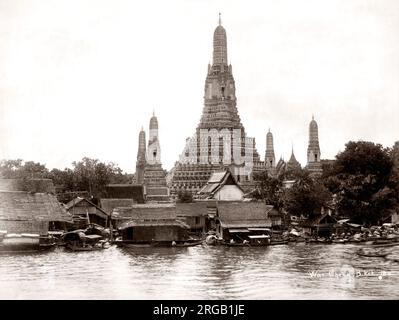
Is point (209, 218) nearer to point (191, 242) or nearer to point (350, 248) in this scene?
point (191, 242)

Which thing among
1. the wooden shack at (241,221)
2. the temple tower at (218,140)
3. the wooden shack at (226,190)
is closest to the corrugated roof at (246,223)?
the wooden shack at (241,221)

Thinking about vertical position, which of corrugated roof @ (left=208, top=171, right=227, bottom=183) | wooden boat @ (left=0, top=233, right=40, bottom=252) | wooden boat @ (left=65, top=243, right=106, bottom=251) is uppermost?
corrugated roof @ (left=208, top=171, right=227, bottom=183)

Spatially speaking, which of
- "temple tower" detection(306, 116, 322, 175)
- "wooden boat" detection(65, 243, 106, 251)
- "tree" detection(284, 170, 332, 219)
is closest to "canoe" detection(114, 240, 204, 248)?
"wooden boat" detection(65, 243, 106, 251)

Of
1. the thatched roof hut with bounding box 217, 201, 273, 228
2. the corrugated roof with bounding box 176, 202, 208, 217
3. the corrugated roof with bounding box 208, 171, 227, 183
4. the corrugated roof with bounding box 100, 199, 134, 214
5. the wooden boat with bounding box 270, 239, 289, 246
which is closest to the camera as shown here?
the wooden boat with bounding box 270, 239, 289, 246

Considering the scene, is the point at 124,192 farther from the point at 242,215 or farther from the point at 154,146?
the point at 242,215

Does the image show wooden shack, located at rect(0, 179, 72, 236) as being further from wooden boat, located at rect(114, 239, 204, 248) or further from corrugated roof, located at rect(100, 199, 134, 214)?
corrugated roof, located at rect(100, 199, 134, 214)
